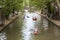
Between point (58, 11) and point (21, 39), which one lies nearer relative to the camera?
point (21, 39)

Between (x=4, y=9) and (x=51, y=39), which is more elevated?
(x=4, y=9)

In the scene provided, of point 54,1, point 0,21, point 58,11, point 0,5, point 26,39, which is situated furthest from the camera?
point 54,1

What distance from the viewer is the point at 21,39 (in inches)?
550

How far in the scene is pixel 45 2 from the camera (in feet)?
120

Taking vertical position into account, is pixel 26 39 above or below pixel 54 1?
below

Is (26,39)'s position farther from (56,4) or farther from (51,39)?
(56,4)

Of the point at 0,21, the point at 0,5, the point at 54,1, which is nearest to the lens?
the point at 0,21

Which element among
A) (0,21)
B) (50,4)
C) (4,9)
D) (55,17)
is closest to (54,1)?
(50,4)

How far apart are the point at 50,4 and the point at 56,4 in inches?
107

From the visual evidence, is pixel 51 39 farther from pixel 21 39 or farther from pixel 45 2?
pixel 45 2

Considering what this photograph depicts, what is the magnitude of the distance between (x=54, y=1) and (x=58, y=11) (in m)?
3.09

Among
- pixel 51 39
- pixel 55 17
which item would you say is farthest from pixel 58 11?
pixel 51 39

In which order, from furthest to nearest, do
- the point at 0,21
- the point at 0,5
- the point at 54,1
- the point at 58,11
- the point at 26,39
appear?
the point at 54,1 → the point at 58,11 → the point at 0,5 → the point at 0,21 → the point at 26,39

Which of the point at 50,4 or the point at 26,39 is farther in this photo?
the point at 50,4
